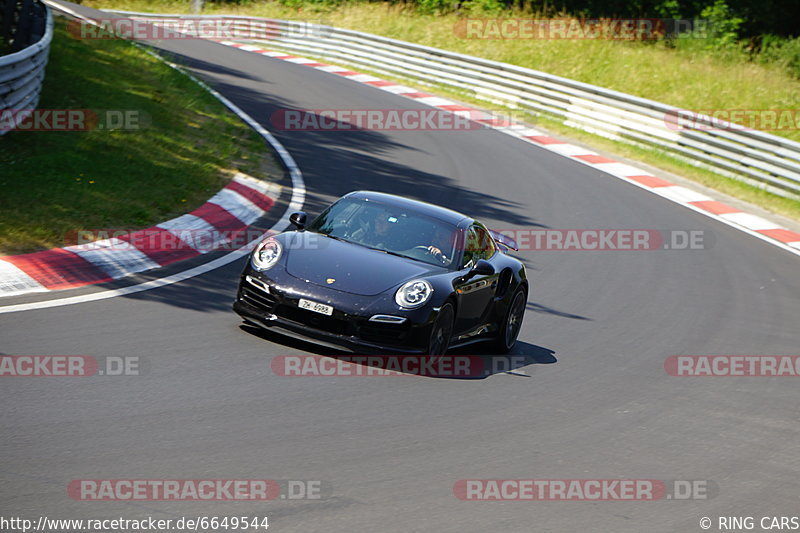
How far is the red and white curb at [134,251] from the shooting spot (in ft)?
29.4

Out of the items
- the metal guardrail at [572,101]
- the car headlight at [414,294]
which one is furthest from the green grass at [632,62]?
the car headlight at [414,294]

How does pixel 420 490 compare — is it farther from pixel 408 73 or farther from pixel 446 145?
pixel 408 73

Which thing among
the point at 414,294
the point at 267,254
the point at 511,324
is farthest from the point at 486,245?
the point at 267,254

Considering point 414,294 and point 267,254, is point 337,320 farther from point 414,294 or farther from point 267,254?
point 267,254

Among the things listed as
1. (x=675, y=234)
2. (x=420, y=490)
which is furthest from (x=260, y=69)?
(x=420, y=490)

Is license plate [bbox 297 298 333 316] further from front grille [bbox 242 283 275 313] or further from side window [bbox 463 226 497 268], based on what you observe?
side window [bbox 463 226 497 268]

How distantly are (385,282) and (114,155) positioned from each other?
6154mm

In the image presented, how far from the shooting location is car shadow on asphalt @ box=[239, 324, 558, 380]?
7988mm

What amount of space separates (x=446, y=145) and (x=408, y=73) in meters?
8.68

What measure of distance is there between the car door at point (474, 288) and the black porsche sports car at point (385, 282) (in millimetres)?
12

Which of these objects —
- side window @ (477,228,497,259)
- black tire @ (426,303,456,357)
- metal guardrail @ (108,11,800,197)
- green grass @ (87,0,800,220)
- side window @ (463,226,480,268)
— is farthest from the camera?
green grass @ (87,0,800,220)

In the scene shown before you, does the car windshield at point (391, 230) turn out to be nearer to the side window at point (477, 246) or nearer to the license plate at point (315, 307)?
the side window at point (477, 246)

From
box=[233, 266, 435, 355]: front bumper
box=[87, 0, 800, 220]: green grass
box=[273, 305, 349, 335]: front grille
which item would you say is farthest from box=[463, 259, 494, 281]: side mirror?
box=[87, 0, 800, 220]: green grass

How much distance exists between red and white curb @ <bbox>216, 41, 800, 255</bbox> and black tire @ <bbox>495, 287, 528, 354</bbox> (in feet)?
27.2
